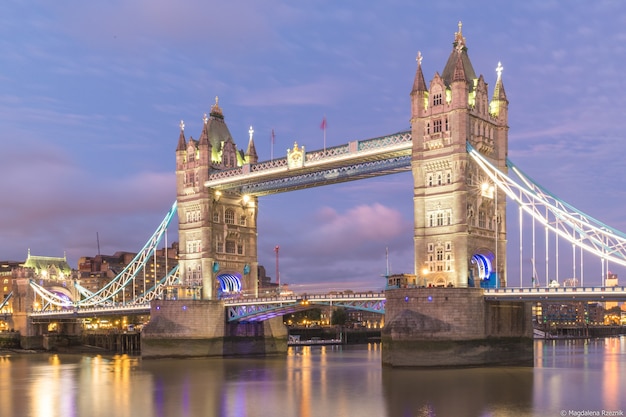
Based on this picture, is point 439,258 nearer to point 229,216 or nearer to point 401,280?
point 401,280

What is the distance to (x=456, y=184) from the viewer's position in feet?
195

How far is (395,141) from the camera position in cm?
6444

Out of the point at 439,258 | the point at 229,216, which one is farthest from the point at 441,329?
the point at 229,216

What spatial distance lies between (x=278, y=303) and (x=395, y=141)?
1832 centimetres

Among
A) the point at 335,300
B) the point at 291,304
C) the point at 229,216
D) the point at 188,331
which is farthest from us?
the point at 229,216

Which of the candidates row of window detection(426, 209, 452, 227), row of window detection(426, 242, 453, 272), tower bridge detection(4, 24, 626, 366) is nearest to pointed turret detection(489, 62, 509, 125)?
tower bridge detection(4, 24, 626, 366)

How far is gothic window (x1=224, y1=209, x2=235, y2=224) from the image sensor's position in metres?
82.4

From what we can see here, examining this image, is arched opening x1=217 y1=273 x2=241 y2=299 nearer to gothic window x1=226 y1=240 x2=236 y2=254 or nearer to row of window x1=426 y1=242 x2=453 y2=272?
gothic window x1=226 y1=240 x2=236 y2=254

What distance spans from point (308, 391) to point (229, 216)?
122ft

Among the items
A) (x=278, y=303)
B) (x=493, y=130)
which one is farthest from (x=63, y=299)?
(x=493, y=130)

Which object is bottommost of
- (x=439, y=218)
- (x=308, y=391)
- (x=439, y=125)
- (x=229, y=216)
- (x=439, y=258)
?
(x=308, y=391)

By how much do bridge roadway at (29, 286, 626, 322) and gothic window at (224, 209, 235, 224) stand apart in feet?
29.2

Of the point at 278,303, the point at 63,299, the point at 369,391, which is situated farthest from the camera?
the point at 63,299

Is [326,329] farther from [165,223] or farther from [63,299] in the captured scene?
[165,223]
